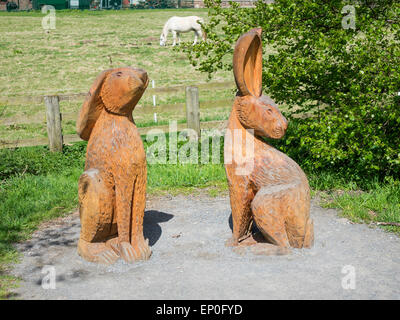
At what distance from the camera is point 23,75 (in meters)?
16.0

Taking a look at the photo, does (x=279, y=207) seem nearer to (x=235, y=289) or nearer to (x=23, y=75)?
(x=235, y=289)

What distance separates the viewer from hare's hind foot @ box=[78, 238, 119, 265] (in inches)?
184

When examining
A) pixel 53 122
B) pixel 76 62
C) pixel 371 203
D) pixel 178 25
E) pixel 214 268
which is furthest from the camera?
pixel 178 25

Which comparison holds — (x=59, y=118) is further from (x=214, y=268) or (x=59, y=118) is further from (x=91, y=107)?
(x=214, y=268)

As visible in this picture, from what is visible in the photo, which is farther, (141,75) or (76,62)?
(76,62)

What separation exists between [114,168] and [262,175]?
57.8 inches

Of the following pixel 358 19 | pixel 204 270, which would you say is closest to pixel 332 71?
pixel 358 19

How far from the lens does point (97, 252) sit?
4.77m

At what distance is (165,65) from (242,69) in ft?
43.9

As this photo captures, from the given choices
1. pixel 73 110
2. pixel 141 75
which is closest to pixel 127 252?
pixel 141 75

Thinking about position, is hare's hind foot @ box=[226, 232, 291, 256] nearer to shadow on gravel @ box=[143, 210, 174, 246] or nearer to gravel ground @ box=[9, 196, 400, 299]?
gravel ground @ box=[9, 196, 400, 299]

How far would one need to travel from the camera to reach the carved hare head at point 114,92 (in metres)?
4.50

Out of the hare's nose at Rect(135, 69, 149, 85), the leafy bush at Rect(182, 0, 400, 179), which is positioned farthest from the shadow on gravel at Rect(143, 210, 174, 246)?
the leafy bush at Rect(182, 0, 400, 179)

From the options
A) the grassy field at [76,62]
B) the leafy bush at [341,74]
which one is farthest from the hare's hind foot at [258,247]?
the grassy field at [76,62]
